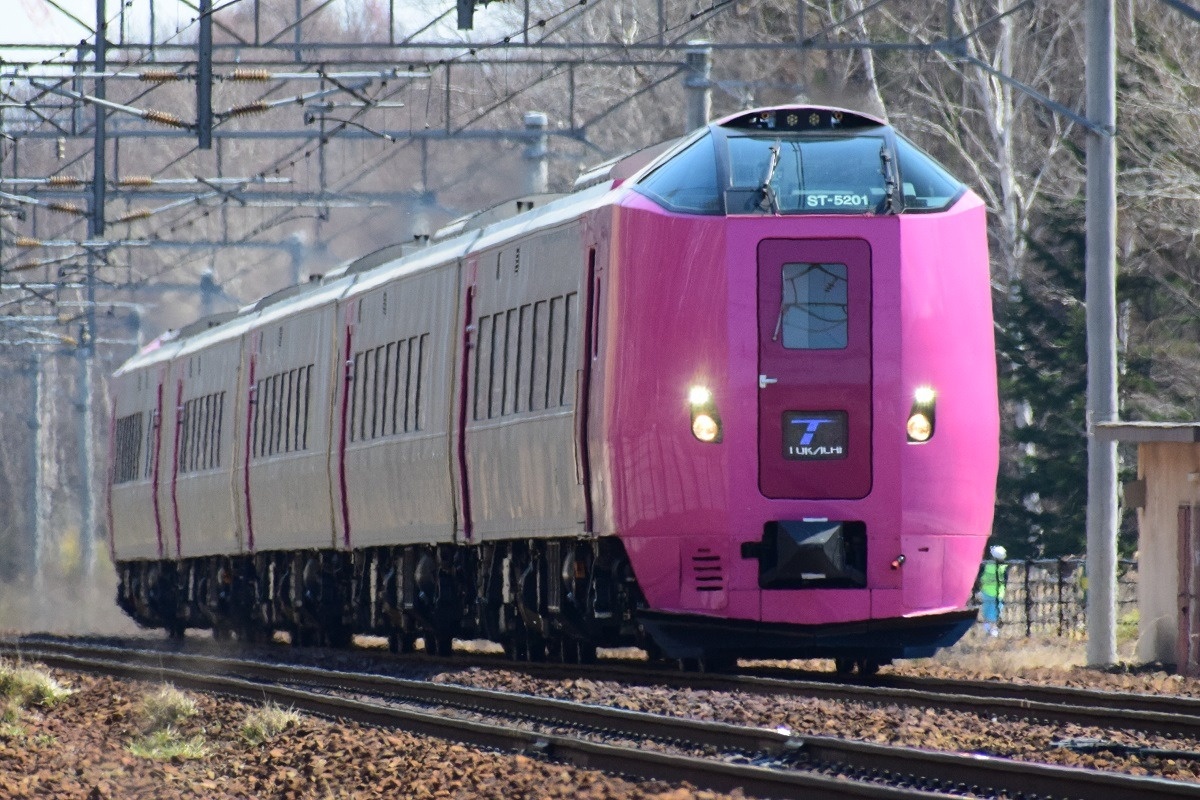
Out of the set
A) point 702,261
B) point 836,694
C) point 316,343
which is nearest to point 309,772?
point 836,694

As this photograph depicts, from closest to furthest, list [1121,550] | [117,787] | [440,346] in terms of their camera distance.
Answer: [117,787] < [440,346] < [1121,550]

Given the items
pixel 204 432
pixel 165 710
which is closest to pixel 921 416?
pixel 165 710

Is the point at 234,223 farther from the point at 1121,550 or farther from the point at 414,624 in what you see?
the point at 414,624

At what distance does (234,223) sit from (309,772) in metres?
71.1

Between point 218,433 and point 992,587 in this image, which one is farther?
point 992,587

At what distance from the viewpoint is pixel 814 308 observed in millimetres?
15117

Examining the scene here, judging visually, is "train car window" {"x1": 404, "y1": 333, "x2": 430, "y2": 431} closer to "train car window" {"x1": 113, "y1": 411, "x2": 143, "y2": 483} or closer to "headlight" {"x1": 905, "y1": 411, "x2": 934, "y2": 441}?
"headlight" {"x1": 905, "y1": 411, "x2": 934, "y2": 441}

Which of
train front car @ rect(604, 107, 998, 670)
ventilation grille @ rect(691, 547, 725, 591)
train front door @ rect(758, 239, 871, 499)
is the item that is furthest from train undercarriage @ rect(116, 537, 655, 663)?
train front door @ rect(758, 239, 871, 499)

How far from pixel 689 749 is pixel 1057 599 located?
1774 cm

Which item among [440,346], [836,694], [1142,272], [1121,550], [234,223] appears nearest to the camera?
[836,694]

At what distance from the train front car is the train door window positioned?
1 centimetres

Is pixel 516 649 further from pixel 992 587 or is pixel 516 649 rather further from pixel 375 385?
pixel 992 587

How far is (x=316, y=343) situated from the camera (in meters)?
23.8

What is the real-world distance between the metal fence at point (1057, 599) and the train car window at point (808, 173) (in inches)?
493
